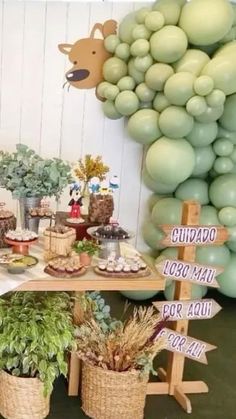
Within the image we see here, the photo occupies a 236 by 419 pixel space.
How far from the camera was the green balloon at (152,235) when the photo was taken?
10.9 ft

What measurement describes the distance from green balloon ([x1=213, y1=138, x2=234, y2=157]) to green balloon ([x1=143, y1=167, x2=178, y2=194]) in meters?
0.34

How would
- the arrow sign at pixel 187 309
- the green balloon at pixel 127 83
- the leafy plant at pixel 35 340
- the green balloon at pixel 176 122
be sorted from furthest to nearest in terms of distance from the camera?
the green balloon at pixel 127 83 < the green balloon at pixel 176 122 < the arrow sign at pixel 187 309 < the leafy plant at pixel 35 340

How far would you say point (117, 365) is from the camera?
82.2 inches

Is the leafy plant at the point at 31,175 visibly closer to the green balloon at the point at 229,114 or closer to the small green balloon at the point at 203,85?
the small green balloon at the point at 203,85

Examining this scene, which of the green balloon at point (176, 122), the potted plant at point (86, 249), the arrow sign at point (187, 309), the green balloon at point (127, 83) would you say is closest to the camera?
the potted plant at point (86, 249)

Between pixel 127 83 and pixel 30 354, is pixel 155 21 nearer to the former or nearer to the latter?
pixel 127 83

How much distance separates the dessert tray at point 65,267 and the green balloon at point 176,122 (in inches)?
43.1

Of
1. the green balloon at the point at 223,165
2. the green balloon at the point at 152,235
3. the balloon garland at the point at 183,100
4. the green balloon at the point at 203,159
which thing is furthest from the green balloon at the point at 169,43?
the green balloon at the point at 152,235

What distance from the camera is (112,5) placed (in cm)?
335

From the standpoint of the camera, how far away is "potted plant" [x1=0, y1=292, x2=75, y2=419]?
6.47ft

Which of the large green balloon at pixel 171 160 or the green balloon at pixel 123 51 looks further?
the green balloon at pixel 123 51

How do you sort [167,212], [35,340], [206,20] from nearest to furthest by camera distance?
[35,340] → [206,20] → [167,212]

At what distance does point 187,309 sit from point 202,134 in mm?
1158

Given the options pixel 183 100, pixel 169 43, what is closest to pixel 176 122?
pixel 183 100
